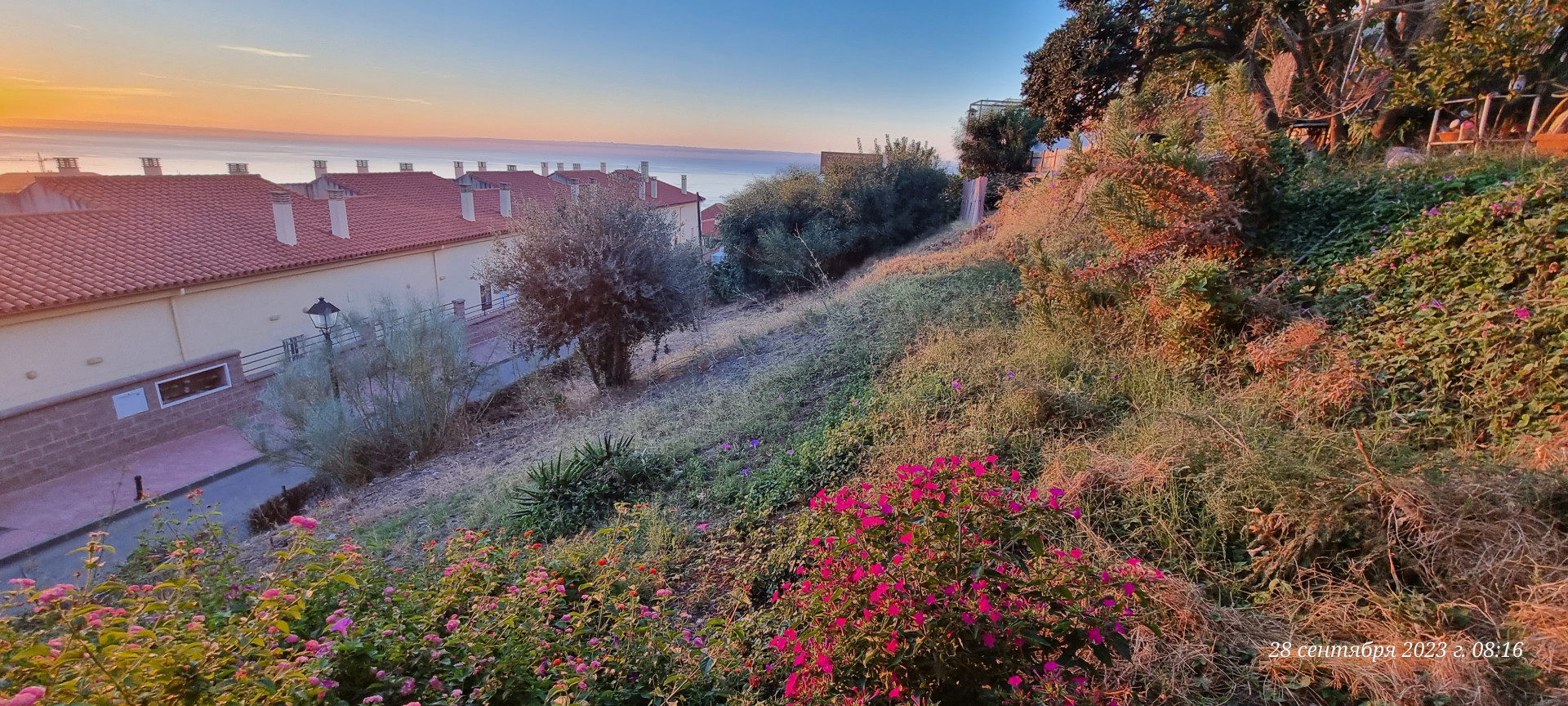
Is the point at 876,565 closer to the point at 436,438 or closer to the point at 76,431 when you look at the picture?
the point at 436,438

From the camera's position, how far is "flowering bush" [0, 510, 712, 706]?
1.55m

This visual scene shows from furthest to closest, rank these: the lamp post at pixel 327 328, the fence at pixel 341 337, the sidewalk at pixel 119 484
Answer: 1. the fence at pixel 341 337
2. the lamp post at pixel 327 328
3. the sidewalk at pixel 119 484

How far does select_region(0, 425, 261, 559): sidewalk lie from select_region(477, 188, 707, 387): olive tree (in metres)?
5.80

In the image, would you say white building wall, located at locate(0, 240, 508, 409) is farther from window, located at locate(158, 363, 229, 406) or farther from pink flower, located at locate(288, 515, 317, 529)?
pink flower, located at locate(288, 515, 317, 529)

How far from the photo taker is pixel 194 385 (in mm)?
13148

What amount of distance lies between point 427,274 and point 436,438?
43.9 ft

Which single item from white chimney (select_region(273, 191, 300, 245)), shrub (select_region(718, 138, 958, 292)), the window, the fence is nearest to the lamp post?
the fence

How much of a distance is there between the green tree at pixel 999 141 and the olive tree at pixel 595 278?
42.8 ft

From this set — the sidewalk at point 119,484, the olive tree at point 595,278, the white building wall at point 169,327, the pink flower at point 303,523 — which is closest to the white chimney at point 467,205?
the white building wall at point 169,327

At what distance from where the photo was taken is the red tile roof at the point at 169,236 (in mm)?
11961

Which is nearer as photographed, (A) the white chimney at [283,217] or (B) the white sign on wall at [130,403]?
(B) the white sign on wall at [130,403]

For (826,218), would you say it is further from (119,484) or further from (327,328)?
(119,484)

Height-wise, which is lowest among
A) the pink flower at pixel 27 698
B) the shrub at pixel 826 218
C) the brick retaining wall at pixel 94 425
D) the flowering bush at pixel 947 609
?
the brick retaining wall at pixel 94 425

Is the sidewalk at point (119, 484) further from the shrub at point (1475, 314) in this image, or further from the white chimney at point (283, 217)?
the shrub at point (1475, 314)
